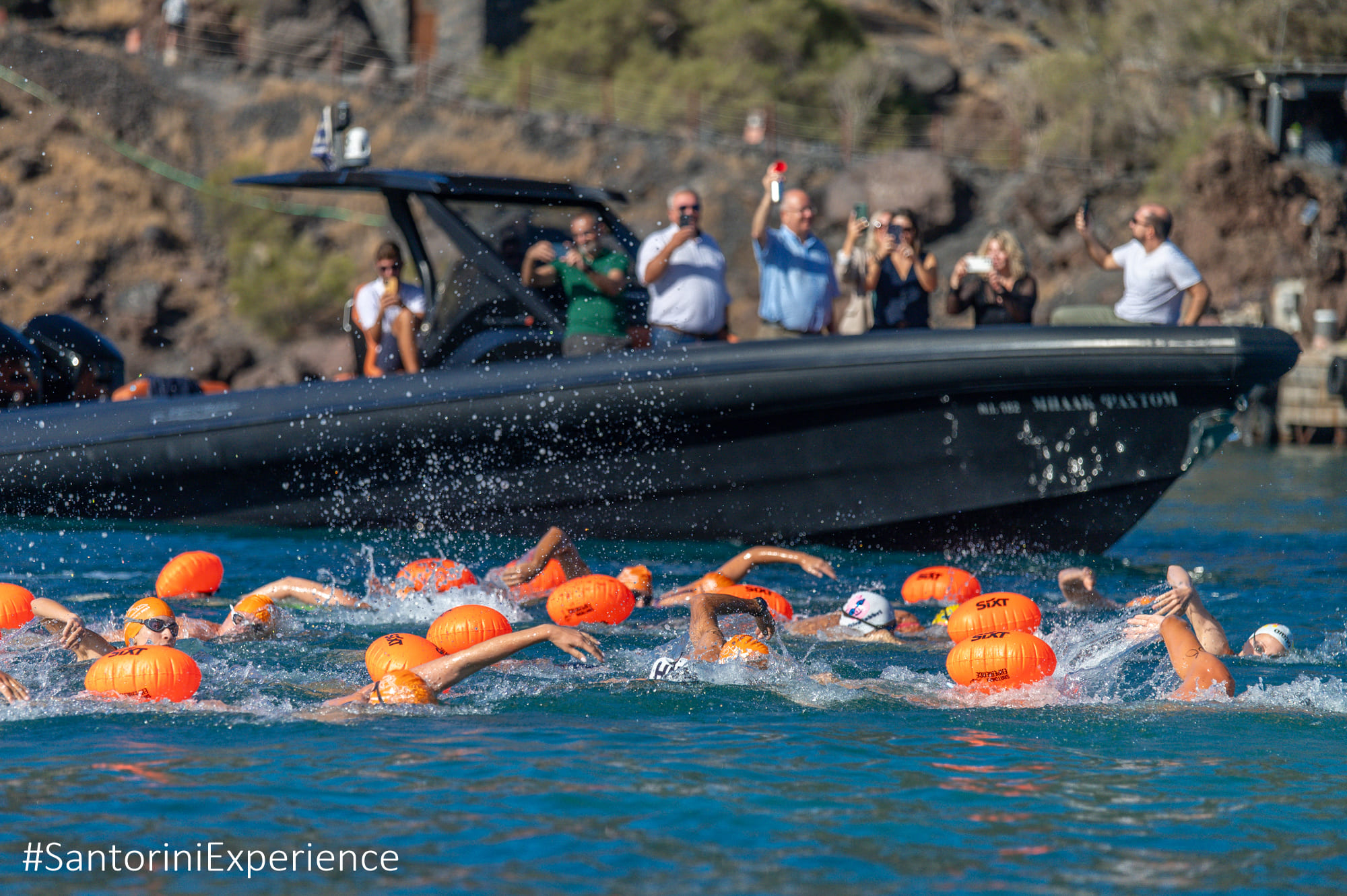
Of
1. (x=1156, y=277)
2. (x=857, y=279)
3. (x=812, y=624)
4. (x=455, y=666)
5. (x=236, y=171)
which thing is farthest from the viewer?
(x=236, y=171)

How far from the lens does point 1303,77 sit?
25.9m

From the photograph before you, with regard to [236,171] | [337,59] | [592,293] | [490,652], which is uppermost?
[337,59]

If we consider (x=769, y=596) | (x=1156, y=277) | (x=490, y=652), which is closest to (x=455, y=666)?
(x=490, y=652)

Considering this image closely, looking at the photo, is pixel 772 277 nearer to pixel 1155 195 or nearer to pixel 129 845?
pixel 129 845

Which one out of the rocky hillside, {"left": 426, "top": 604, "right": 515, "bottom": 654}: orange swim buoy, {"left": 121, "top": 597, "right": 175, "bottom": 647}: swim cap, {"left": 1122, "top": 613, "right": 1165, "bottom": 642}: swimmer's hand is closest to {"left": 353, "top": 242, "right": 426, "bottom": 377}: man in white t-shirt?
{"left": 121, "top": 597, "right": 175, "bottom": 647}: swim cap

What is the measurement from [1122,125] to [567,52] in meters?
13.4

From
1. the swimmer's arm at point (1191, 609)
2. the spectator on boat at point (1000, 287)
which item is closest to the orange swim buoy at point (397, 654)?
the swimmer's arm at point (1191, 609)

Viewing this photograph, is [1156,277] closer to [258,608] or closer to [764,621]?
[764,621]

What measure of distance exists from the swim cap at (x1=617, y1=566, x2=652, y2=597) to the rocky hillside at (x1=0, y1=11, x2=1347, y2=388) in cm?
1826

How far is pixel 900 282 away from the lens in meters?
8.41

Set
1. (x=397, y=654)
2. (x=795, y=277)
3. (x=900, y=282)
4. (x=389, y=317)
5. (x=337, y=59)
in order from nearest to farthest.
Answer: (x=397, y=654) < (x=795, y=277) < (x=900, y=282) < (x=389, y=317) < (x=337, y=59)

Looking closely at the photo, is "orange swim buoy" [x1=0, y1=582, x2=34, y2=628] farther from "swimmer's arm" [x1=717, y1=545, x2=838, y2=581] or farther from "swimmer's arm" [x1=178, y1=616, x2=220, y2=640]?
"swimmer's arm" [x1=717, y1=545, x2=838, y2=581]

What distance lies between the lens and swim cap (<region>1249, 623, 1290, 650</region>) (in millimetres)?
5988

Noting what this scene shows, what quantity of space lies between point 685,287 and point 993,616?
2743 mm
